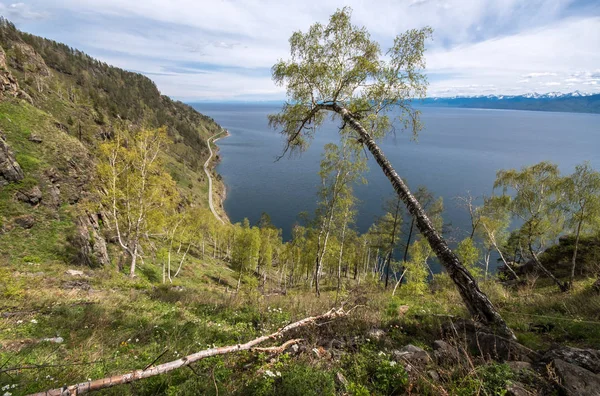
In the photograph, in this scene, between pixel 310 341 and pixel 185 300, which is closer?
pixel 310 341

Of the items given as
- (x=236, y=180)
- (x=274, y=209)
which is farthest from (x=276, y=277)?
(x=236, y=180)

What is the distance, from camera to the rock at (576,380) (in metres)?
3.46

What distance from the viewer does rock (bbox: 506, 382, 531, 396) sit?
3.63 m

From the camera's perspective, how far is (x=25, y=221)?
16156 millimetres

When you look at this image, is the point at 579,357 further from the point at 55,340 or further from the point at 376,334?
the point at 55,340

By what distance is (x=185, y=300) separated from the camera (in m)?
9.93

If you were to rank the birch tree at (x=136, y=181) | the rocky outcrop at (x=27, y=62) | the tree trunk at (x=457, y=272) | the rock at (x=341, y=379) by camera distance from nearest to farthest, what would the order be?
the rock at (x=341, y=379) → the tree trunk at (x=457, y=272) → the birch tree at (x=136, y=181) → the rocky outcrop at (x=27, y=62)

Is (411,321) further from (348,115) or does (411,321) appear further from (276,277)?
(276,277)

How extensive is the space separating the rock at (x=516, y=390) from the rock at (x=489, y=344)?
0.57 meters

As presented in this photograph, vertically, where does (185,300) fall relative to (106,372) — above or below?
below

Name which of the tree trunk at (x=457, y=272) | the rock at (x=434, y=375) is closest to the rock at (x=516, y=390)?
the rock at (x=434, y=375)

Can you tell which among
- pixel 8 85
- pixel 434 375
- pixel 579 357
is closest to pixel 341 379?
pixel 434 375

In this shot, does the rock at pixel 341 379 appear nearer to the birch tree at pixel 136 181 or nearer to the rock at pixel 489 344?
the rock at pixel 489 344

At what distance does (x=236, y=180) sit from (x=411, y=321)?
11978cm
